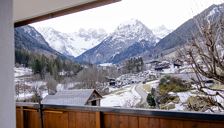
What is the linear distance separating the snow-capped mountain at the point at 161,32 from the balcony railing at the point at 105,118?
87cm

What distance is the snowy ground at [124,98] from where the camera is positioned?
124 inches

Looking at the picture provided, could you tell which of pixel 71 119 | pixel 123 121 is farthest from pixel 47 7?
pixel 123 121

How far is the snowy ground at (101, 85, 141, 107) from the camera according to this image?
10.3ft

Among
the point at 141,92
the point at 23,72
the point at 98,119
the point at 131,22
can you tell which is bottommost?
the point at 98,119

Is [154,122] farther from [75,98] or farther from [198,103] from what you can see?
[75,98]

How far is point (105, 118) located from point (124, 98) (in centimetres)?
35

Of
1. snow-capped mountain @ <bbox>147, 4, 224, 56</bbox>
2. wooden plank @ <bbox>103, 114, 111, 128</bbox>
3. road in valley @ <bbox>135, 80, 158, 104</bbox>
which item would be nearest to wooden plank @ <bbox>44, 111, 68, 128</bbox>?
wooden plank @ <bbox>103, 114, 111, 128</bbox>

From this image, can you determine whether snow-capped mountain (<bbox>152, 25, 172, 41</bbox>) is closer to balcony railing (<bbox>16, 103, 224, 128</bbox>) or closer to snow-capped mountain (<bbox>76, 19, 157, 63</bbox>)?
snow-capped mountain (<bbox>76, 19, 157, 63</bbox>)

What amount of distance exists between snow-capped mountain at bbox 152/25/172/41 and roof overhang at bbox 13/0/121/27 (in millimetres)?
644

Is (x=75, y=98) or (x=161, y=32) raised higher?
(x=161, y=32)

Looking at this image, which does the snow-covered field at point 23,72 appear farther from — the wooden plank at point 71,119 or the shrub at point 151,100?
the shrub at point 151,100

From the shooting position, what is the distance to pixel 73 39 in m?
3.70

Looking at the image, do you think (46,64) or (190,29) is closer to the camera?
(190,29)

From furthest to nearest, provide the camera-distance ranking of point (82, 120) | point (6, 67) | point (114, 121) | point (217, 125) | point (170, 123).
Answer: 1. point (82, 120)
2. point (114, 121)
3. point (170, 123)
4. point (217, 125)
5. point (6, 67)
